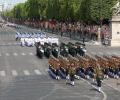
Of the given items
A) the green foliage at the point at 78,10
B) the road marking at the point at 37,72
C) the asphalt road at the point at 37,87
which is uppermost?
the green foliage at the point at 78,10

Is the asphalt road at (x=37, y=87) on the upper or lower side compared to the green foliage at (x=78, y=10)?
lower

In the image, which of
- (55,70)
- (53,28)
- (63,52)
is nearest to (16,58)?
(63,52)

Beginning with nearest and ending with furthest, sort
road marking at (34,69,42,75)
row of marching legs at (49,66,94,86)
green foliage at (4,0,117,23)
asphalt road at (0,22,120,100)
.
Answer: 1. asphalt road at (0,22,120,100)
2. row of marching legs at (49,66,94,86)
3. road marking at (34,69,42,75)
4. green foliage at (4,0,117,23)

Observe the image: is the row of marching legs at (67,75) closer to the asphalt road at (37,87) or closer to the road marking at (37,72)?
the asphalt road at (37,87)

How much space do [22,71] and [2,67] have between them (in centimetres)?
437

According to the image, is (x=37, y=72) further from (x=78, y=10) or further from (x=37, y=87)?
(x=78, y=10)

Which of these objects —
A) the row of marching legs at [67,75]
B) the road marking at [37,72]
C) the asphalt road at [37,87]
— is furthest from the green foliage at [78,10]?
the row of marching legs at [67,75]

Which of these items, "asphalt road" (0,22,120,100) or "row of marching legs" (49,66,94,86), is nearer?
"asphalt road" (0,22,120,100)

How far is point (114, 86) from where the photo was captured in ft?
135

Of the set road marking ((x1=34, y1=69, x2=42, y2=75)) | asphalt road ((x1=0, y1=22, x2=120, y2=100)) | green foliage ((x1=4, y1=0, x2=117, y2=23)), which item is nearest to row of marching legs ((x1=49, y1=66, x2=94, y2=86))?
asphalt road ((x1=0, y1=22, x2=120, y2=100))

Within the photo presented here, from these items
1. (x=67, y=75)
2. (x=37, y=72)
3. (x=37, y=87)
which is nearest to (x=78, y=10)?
(x=37, y=72)

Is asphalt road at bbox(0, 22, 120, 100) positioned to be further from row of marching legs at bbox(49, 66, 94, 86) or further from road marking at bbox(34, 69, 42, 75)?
row of marching legs at bbox(49, 66, 94, 86)

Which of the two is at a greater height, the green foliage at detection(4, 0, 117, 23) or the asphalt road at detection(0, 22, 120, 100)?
the green foliage at detection(4, 0, 117, 23)

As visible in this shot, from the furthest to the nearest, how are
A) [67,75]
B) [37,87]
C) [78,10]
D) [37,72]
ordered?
[78,10]
[37,72]
[67,75]
[37,87]
